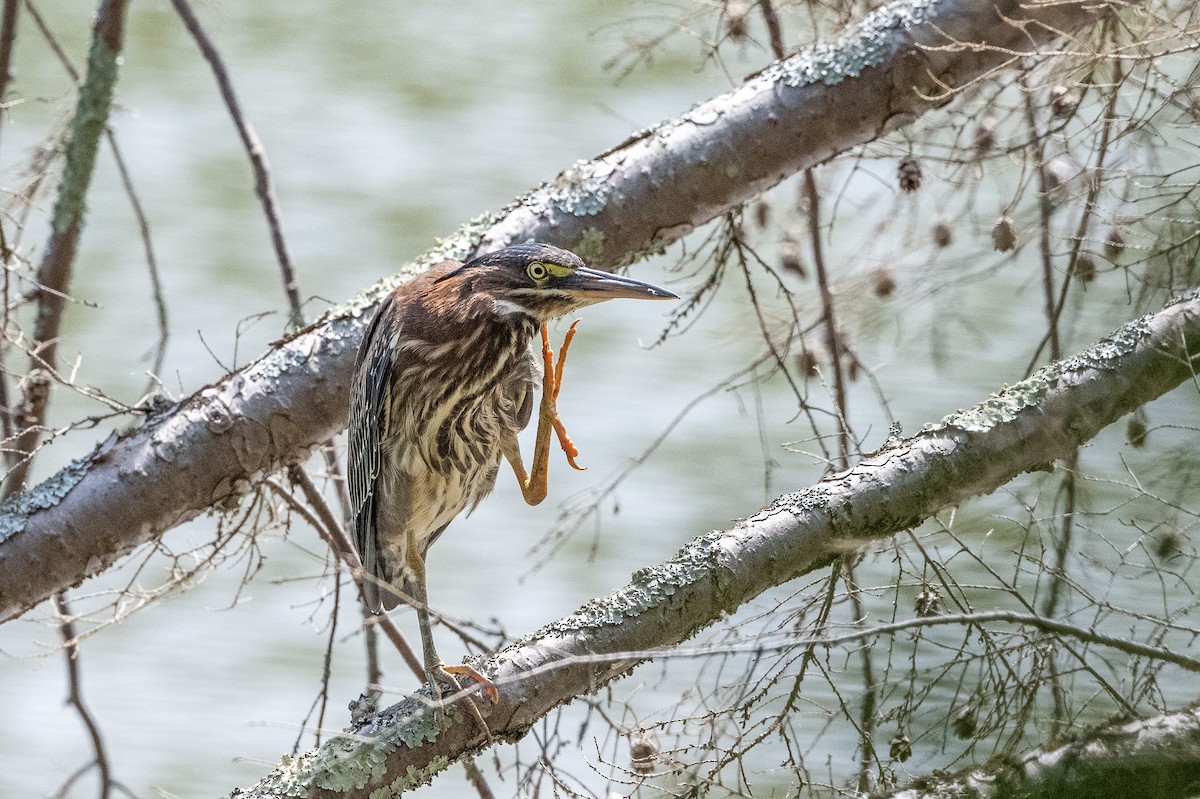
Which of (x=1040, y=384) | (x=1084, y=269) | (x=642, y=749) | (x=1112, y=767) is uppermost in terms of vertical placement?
(x=1084, y=269)

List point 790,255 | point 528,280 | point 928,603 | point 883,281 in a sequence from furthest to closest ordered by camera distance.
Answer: point 790,255 < point 883,281 < point 528,280 < point 928,603

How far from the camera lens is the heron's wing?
2.19 m

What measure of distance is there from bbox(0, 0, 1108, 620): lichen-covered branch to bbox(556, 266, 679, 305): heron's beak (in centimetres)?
25

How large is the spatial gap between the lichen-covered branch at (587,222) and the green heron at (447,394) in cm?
9

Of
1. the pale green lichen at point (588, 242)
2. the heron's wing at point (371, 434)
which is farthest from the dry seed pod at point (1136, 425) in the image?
the heron's wing at point (371, 434)

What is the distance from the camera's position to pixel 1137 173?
1773mm

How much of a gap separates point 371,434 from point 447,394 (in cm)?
17

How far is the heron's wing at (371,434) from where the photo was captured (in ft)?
7.18

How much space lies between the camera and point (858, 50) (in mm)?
2246

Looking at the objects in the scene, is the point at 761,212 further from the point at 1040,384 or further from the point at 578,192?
the point at 1040,384

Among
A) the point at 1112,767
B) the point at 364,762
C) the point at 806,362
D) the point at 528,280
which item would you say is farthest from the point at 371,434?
the point at 1112,767

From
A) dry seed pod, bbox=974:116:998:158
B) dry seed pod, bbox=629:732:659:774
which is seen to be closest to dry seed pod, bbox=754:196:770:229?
dry seed pod, bbox=974:116:998:158

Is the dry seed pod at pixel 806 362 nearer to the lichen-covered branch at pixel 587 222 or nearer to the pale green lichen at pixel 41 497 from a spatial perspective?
the lichen-covered branch at pixel 587 222

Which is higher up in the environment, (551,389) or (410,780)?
(551,389)
